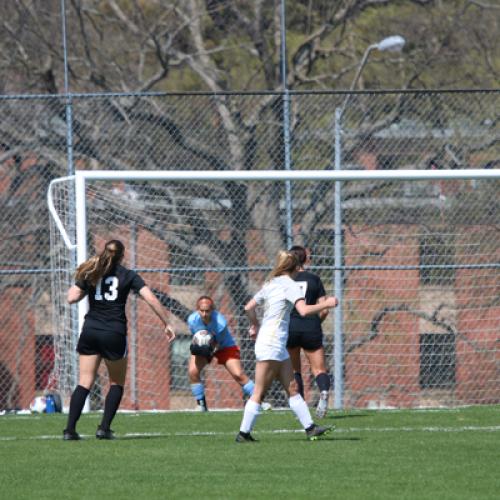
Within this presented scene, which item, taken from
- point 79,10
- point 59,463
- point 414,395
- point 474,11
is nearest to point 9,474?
point 59,463

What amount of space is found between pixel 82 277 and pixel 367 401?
8207 mm

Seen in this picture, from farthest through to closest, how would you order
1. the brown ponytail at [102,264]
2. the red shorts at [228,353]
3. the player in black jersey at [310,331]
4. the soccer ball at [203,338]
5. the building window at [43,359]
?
1. the building window at [43,359]
2. the red shorts at [228,353]
3. the soccer ball at [203,338]
4. the player in black jersey at [310,331]
5. the brown ponytail at [102,264]

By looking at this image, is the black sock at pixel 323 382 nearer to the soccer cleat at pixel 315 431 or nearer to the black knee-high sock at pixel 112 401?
the soccer cleat at pixel 315 431

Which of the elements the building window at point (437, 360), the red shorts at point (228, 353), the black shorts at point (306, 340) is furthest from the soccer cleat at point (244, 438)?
the building window at point (437, 360)

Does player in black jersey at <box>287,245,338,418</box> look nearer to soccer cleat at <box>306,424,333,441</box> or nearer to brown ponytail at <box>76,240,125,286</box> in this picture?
soccer cleat at <box>306,424,333,441</box>

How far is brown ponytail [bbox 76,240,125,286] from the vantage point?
35.7ft

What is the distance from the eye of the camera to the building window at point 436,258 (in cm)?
1748

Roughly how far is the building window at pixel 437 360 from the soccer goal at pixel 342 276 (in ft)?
0.06

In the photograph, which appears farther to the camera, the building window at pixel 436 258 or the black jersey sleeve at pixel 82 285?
the building window at pixel 436 258

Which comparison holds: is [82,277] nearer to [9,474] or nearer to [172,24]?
[9,474]

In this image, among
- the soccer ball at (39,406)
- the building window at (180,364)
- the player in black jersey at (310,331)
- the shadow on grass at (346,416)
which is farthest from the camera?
the building window at (180,364)

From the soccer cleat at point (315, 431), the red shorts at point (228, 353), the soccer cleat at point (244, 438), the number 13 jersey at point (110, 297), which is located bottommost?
the soccer cleat at point (244, 438)

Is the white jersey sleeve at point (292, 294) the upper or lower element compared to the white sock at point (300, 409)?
upper

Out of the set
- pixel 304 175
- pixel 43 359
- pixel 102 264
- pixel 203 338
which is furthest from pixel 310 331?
pixel 43 359
